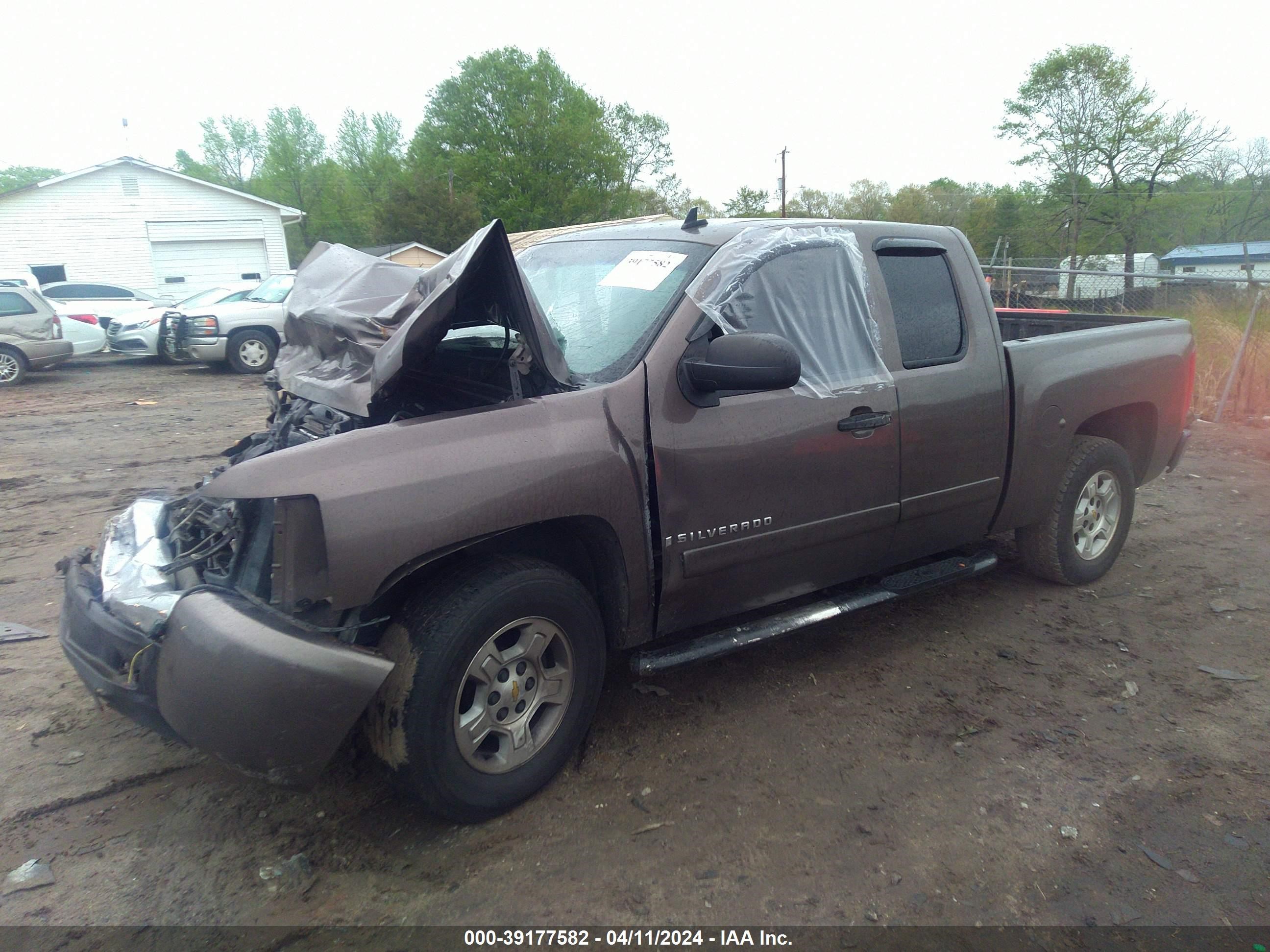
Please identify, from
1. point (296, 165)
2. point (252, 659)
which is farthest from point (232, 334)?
point (296, 165)

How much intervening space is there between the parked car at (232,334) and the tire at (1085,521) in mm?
12561

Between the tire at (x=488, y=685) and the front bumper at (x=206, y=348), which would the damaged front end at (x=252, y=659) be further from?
the front bumper at (x=206, y=348)

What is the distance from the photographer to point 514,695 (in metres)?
2.83

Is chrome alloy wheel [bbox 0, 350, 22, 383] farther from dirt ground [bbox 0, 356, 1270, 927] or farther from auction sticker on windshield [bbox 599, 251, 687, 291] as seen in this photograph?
auction sticker on windshield [bbox 599, 251, 687, 291]

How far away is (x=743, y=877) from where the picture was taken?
2.62 m

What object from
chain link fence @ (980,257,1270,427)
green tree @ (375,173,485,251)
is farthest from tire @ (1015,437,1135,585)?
green tree @ (375,173,485,251)

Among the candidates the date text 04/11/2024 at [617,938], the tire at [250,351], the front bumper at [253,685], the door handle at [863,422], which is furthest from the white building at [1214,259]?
the front bumper at [253,685]

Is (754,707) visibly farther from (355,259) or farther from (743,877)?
(355,259)

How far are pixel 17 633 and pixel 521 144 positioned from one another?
160 ft

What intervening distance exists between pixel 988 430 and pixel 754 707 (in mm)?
1703

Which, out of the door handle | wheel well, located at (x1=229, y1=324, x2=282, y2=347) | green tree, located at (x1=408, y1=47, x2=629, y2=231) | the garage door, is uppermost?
green tree, located at (x1=408, y1=47, x2=629, y2=231)

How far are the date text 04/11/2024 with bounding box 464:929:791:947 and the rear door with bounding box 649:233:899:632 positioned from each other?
1085mm

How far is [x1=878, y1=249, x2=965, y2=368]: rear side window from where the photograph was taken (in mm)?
3807

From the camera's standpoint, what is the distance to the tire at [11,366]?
13648 millimetres
